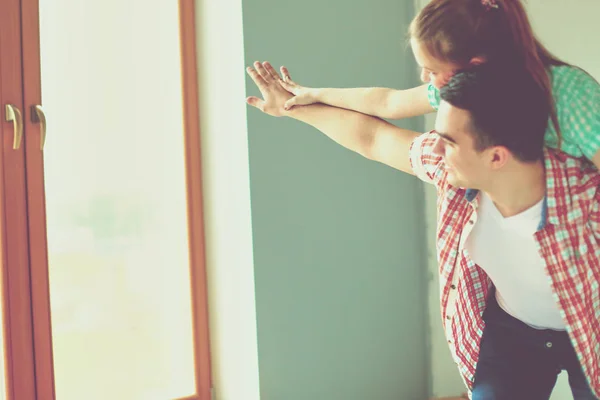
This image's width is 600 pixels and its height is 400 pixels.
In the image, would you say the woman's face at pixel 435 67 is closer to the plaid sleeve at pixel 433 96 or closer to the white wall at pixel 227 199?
the plaid sleeve at pixel 433 96

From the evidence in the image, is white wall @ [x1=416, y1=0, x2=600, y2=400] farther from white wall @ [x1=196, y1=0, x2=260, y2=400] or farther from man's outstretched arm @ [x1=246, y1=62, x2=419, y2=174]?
white wall @ [x1=196, y1=0, x2=260, y2=400]

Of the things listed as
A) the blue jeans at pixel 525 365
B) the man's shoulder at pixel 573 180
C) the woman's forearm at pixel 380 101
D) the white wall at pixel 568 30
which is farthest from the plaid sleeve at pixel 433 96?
the white wall at pixel 568 30

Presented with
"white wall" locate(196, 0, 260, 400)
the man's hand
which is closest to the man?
the man's hand

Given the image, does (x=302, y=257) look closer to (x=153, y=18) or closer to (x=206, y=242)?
(x=206, y=242)

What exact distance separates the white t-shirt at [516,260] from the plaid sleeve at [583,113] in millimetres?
154

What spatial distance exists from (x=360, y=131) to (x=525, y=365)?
0.62 m

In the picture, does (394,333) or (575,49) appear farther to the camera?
(394,333)

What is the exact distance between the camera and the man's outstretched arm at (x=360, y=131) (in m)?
Answer: 1.62

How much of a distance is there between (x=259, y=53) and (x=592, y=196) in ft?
4.22

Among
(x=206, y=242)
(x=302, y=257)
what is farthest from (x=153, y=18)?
(x=302, y=257)

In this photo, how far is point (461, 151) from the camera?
1.36m

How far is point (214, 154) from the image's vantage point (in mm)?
2447

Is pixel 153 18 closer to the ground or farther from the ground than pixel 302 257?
farther from the ground

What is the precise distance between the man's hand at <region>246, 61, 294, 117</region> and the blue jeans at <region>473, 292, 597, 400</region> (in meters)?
0.73
